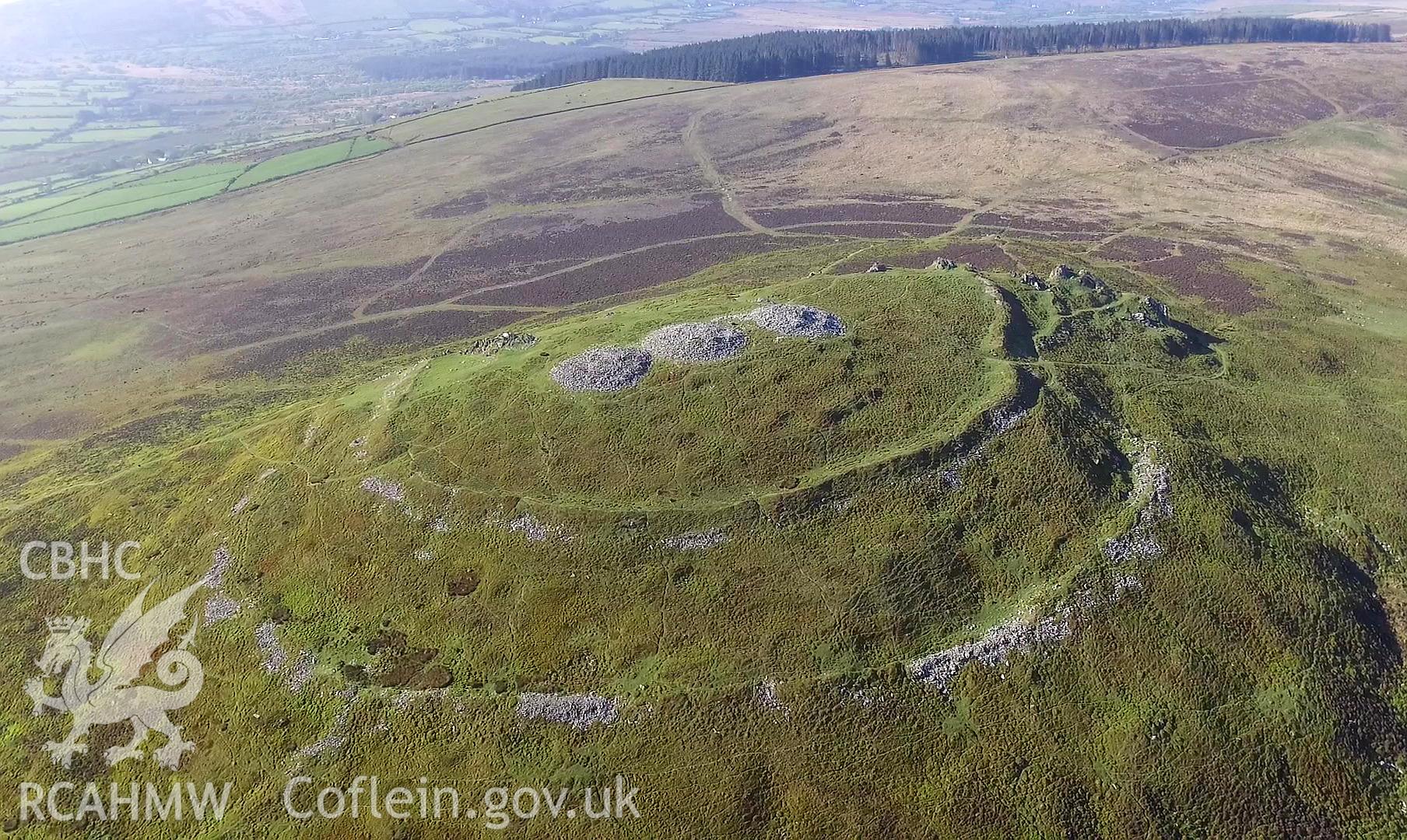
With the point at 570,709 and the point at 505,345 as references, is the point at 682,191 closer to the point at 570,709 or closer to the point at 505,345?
the point at 505,345

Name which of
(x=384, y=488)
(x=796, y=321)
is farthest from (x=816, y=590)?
(x=384, y=488)

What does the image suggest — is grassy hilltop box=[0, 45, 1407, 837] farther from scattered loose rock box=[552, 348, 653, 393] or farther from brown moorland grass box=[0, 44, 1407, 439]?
brown moorland grass box=[0, 44, 1407, 439]

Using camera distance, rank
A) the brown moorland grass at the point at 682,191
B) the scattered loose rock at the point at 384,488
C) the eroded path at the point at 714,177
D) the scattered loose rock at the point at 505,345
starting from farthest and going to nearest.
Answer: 1. the eroded path at the point at 714,177
2. the brown moorland grass at the point at 682,191
3. the scattered loose rock at the point at 505,345
4. the scattered loose rock at the point at 384,488

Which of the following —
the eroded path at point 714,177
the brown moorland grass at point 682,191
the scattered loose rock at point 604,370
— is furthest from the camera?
the eroded path at point 714,177

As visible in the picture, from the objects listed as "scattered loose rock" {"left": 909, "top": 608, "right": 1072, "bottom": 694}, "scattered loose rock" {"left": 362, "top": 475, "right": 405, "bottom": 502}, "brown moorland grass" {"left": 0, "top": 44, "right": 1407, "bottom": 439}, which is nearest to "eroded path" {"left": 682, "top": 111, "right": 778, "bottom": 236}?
"brown moorland grass" {"left": 0, "top": 44, "right": 1407, "bottom": 439}

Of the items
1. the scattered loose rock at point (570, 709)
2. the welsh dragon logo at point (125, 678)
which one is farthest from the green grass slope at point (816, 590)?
the welsh dragon logo at point (125, 678)

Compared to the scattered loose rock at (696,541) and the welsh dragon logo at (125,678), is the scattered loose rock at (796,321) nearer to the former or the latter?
the scattered loose rock at (696,541)

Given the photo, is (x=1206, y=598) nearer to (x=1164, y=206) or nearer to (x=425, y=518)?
(x=425, y=518)

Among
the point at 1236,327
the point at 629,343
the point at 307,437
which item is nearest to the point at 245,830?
the point at 307,437
